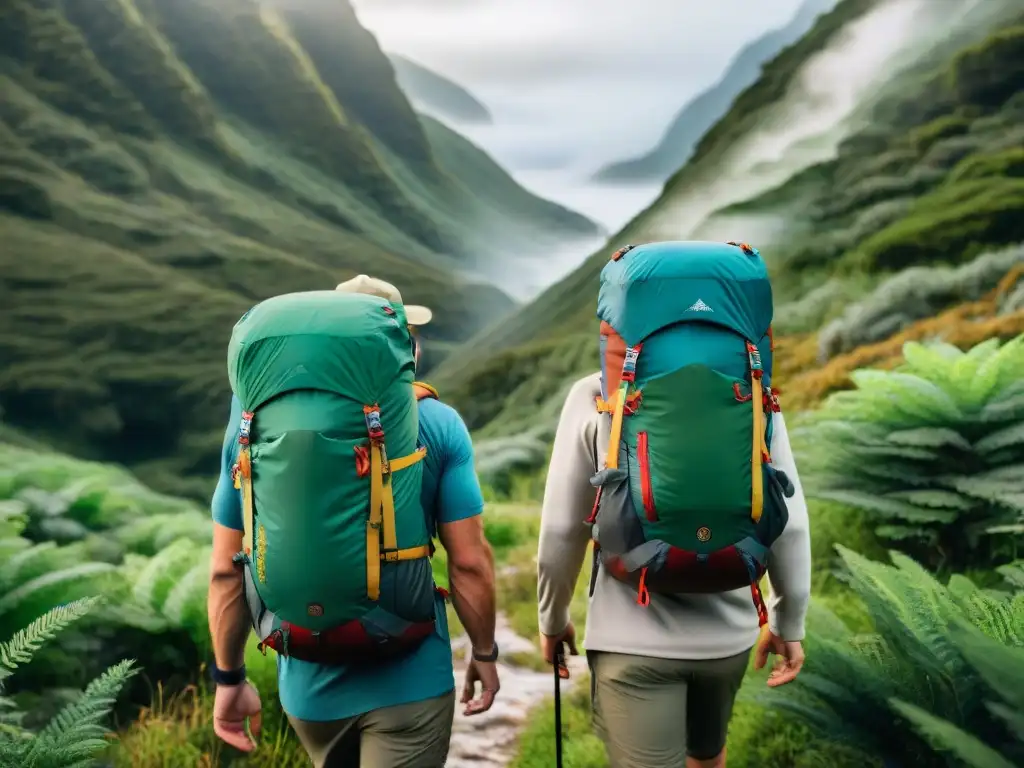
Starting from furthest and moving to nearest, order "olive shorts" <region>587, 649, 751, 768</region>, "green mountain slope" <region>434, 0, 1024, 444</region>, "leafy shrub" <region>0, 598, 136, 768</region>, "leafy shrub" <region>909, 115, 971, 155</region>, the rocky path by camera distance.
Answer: "leafy shrub" <region>909, 115, 971, 155</region>
"green mountain slope" <region>434, 0, 1024, 444</region>
the rocky path
"leafy shrub" <region>0, 598, 136, 768</region>
"olive shorts" <region>587, 649, 751, 768</region>

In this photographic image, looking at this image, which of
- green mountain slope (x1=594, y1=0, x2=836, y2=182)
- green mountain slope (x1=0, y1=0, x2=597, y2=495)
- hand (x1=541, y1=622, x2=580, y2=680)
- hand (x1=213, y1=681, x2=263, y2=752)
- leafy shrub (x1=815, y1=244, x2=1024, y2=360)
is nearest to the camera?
hand (x1=213, y1=681, x2=263, y2=752)

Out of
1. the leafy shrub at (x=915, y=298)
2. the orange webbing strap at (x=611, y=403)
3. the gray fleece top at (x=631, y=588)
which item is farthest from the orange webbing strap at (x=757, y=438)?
the leafy shrub at (x=915, y=298)

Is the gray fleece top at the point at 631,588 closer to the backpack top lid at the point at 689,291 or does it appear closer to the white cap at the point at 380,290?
the backpack top lid at the point at 689,291

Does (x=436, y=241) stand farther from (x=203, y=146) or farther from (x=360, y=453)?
(x=360, y=453)

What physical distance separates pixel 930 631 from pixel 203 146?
22338 mm

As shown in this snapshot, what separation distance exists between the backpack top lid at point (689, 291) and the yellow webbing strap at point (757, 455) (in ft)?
0.51

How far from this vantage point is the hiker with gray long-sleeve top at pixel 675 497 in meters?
1.81

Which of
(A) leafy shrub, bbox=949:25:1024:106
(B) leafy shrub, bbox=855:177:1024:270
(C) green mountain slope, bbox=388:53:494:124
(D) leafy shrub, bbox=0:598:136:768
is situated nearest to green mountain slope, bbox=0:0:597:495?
(C) green mountain slope, bbox=388:53:494:124

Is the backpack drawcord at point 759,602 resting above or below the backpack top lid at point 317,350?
below

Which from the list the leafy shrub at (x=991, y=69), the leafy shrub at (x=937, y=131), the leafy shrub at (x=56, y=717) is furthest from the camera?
the leafy shrub at (x=937, y=131)

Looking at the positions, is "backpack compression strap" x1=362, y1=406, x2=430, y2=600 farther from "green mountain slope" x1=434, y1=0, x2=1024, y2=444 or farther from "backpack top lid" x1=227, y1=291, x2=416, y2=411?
"green mountain slope" x1=434, y1=0, x2=1024, y2=444

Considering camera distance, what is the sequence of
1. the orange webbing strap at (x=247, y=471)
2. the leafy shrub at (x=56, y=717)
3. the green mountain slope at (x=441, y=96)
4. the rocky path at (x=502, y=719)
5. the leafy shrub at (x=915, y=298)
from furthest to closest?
the green mountain slope at (x=441, y=96)
the leafy shrub at (x=915, y=298)
the rocky path at (x=502, y=719)
the leafy shrub at (x=56, y=717)
the orange webbing strap at (x=247, y=471)

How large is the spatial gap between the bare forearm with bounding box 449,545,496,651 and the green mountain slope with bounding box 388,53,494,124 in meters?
17.8

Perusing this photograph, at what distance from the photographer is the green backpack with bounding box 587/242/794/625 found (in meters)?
1.80
